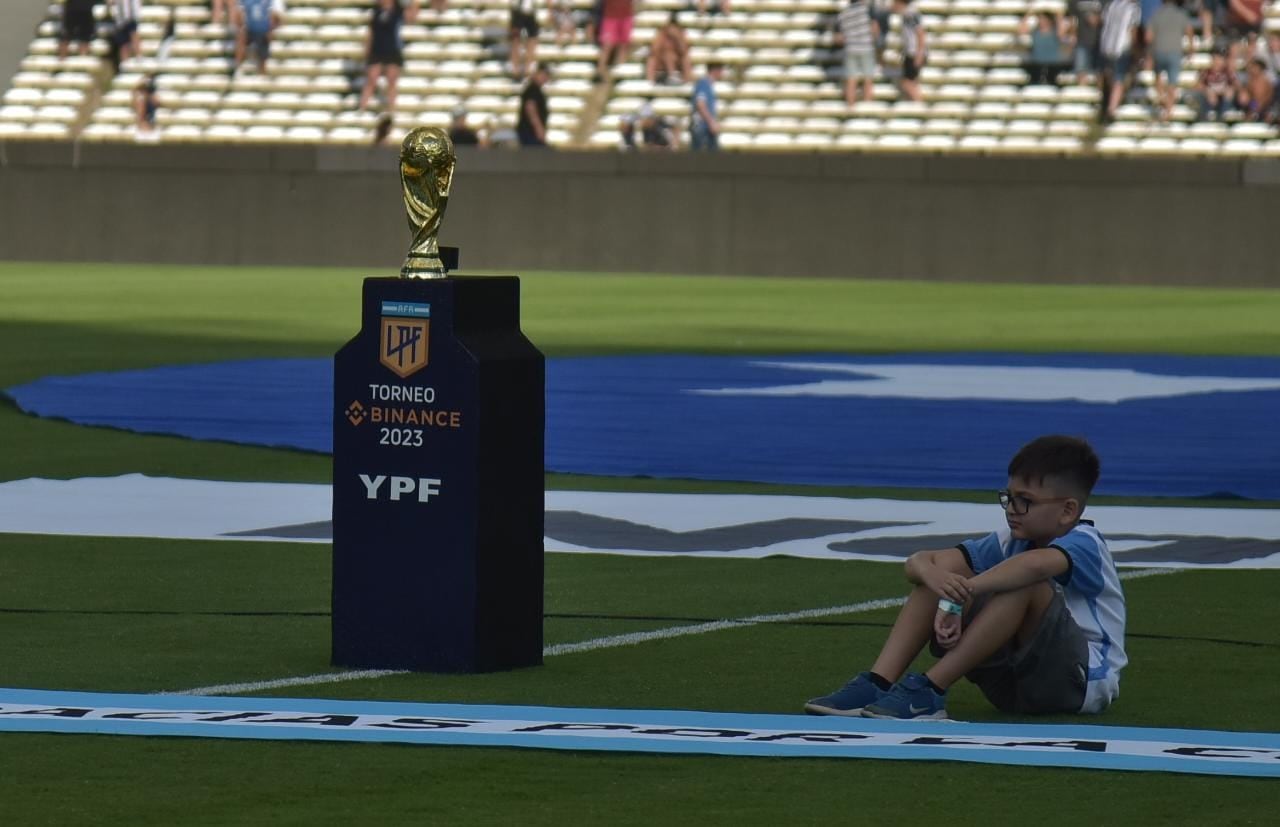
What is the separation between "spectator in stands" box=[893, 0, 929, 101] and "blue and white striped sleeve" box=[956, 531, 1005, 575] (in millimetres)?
31811

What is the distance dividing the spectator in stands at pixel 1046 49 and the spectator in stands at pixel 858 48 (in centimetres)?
218

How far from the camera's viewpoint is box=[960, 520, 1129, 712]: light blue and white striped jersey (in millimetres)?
6945

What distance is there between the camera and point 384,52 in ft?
137

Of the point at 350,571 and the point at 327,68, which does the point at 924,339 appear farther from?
the point at 327,68

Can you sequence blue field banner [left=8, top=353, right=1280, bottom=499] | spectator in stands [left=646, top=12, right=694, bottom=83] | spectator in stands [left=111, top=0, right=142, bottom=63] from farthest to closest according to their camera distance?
1. spectator in stands [left=111, top=0, right=142, bottom=63]
2. spectator in stands [left=646, top=12, right=694, bottom=83]
3. blue field banner [left=8, top=353, right=1280, bottom=499]

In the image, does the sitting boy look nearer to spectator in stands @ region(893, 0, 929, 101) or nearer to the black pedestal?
the black pedestal

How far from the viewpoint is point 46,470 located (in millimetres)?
13305

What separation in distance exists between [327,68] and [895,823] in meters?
38.1

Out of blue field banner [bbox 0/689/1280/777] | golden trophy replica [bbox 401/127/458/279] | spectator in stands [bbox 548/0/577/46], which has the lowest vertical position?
blue field banner [bbox 0/689/1280/777]

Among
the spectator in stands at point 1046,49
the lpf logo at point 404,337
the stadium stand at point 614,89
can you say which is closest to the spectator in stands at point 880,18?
the stadium stand at point 614,89

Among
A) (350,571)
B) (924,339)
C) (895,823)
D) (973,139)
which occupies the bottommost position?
(895,823)

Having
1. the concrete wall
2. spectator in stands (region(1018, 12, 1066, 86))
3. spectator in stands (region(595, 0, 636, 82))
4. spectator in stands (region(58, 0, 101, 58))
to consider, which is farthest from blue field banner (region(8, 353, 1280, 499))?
spectator in stands (region(58, 0, 101, 58))

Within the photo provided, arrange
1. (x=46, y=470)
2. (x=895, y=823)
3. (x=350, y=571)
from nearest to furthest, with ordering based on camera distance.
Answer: (x=895, y=823) → (x=350, y=571) → (x=46, y=470)

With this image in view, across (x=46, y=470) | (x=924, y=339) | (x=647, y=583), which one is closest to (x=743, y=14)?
(x=924, y=339)
